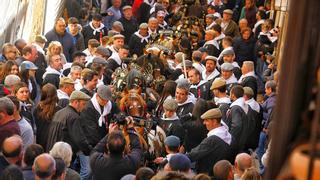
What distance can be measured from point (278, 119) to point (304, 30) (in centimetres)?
19

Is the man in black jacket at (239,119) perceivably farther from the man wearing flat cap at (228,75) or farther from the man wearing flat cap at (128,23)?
the man wearing flat cap at (128,23)

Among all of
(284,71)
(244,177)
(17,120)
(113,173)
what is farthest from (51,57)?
(284,71)

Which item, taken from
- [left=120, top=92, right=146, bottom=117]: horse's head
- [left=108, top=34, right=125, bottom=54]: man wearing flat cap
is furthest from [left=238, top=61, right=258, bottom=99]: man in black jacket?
[left=120, top=92, right=146, bottom=117]: horse's head

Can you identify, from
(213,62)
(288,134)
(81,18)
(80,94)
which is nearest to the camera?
(288,134)

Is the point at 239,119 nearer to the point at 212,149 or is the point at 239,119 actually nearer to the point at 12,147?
the point at 212,149

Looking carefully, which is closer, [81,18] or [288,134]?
[288,134]

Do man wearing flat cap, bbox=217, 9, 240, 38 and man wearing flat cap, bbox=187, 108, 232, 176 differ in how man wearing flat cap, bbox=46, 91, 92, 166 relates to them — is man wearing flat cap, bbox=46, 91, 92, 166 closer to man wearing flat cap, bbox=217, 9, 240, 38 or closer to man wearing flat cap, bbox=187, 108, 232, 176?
man wearing flat cap, bbox=187, 108, 232, 176

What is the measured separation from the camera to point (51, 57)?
13.3 meters

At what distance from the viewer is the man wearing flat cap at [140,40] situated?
17828 millimetres

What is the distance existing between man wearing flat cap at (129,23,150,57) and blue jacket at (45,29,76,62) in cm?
183

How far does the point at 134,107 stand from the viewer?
1051 centimetres

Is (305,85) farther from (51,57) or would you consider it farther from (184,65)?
(184,65)

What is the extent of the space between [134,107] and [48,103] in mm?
1119

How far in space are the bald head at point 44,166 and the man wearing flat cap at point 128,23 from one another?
12.4 meters
